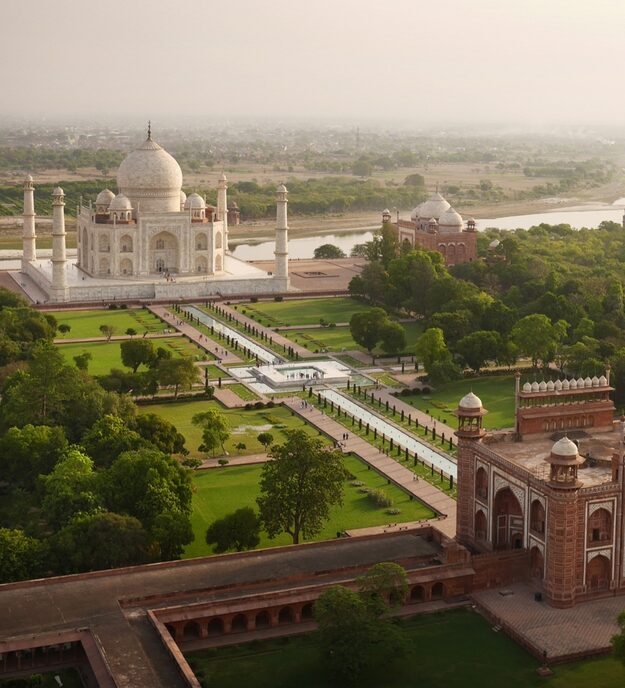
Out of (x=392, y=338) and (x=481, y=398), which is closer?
(x=481, y=398)

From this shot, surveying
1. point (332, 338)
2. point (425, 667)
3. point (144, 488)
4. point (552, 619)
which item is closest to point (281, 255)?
point (332, 338)

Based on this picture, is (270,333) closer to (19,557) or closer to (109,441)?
(109,441)

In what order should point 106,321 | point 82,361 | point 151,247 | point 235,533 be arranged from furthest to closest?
point 151,247
point 106,321
point 82,361
point 235,533

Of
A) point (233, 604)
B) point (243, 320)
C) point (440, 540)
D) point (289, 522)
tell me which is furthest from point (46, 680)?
point (243, 320)

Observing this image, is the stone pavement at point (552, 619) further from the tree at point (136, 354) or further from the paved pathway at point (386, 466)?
the tree at point (136, 354)

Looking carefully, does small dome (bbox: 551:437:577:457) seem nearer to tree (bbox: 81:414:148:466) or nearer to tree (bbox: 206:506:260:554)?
tree (bbox: 206:506:260:554)

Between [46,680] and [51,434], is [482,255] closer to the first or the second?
[51,434]

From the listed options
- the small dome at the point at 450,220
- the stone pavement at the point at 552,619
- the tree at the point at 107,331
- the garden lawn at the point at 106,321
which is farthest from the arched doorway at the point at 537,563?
the small dome at the point at 450,220

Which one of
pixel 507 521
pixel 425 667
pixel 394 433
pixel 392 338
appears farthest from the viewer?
pixel 392 338
